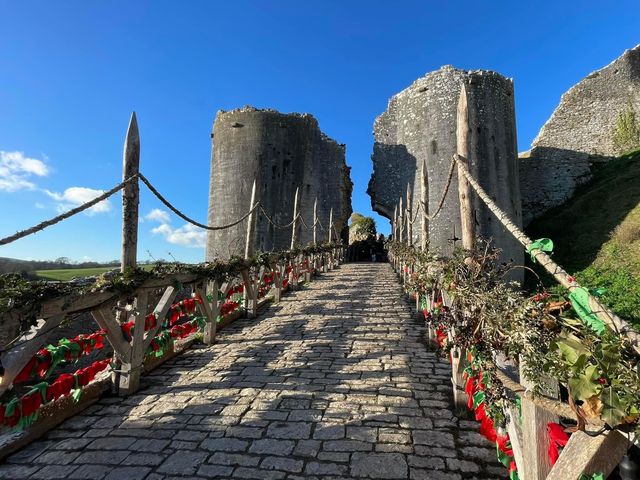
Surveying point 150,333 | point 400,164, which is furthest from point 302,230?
point 150,333

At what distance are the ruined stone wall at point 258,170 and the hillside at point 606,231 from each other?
13.2m

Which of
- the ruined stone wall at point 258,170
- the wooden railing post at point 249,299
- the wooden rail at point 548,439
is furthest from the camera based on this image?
the ruined stone wall at point 258,170

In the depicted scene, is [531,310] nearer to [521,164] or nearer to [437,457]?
[437,457]

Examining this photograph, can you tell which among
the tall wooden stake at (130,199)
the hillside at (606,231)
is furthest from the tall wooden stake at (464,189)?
the hillside at (606,231)

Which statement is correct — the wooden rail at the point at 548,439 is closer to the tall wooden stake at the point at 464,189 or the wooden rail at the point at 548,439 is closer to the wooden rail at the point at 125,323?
the tall wooden stake at the point at 464,189

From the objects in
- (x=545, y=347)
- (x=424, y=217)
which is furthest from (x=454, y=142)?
(x=545, y=347)

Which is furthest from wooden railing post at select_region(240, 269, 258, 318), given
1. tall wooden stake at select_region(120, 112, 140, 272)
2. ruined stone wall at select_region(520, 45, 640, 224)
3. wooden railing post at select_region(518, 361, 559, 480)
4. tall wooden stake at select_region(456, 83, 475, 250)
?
ruined stone wall at select_region(520, 45, 640, 224)

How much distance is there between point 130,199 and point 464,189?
12.3 feet

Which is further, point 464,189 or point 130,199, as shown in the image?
point 130,199

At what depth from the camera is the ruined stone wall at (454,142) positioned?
17.5m

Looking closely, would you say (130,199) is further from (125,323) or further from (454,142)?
(454,142)

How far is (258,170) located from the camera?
64.4ft

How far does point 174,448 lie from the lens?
8.79 ft

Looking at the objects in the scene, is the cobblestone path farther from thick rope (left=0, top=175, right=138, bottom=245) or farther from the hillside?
the hillside
